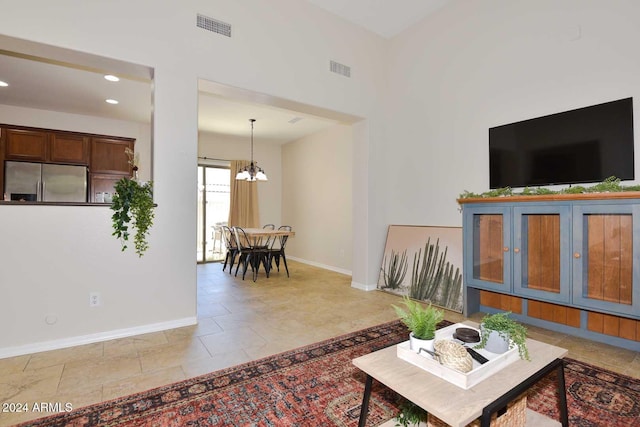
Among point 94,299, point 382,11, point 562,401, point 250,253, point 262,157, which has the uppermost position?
point 382,11

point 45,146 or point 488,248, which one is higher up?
point 45,146

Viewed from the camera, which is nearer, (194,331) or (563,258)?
(563,258)

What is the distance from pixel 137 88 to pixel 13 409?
13.9ft

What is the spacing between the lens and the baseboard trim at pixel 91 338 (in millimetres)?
2539

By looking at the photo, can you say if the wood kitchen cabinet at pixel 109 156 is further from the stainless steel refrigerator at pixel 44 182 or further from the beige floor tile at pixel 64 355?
the beige floor tile at pixel 64 355

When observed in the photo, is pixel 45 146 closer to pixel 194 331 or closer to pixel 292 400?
pixel 194 331

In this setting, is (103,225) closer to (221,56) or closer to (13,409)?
(13,409)

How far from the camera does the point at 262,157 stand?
8125 millimetres

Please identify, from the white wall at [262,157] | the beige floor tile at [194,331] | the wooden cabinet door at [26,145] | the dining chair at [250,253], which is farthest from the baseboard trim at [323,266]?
the wooden cabinet door at [26,145]

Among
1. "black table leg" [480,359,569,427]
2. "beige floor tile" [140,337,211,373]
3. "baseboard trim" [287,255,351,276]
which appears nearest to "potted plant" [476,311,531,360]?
"black table leg" [480,359,569,427]

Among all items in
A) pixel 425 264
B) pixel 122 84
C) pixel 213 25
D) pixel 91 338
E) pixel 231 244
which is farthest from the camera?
pixel 231 244

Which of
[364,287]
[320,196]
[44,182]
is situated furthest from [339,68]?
[44,182]

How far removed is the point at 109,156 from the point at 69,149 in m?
0.60

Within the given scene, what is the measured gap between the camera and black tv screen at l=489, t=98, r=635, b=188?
270 centimetres
